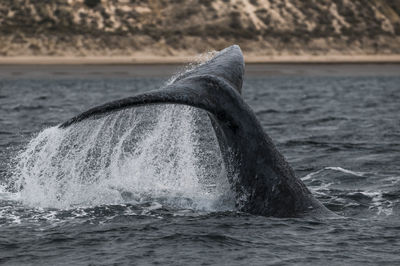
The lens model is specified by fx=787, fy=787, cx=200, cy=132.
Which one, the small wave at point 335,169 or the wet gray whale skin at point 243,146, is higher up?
the wet gray whale skin at point 243,146

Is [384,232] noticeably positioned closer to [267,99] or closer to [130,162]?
[130,162]

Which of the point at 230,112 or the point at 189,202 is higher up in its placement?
the point at 230,112

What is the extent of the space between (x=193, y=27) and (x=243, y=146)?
7196cm

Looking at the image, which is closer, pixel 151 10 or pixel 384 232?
pixel 384 232

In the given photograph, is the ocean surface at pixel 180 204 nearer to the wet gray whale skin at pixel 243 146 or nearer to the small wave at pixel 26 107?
the wet gray whale skin at pixel 243 146

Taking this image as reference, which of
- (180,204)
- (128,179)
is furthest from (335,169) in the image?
(180,204)

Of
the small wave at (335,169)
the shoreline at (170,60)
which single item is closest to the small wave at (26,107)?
the small wave at (335,169)

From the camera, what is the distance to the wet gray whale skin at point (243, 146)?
8.19 meters

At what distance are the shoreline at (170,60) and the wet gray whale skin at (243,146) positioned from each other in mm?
56270

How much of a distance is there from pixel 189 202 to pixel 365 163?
5.20 meters

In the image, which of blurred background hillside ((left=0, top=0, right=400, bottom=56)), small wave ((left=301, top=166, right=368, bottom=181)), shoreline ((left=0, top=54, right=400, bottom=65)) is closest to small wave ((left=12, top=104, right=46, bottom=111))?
small wave ((left=301, top=166, right=368, bottom=181))

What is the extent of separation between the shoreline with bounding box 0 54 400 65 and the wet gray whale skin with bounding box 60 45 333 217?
56.3 m

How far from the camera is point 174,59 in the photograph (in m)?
70.3

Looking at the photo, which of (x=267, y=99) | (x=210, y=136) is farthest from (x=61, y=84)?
(x=210, y=136)
